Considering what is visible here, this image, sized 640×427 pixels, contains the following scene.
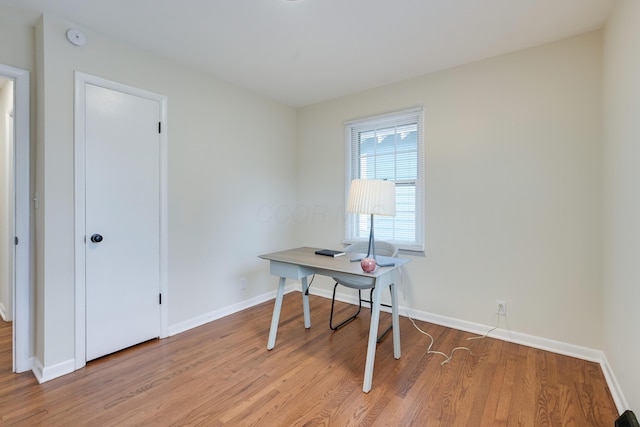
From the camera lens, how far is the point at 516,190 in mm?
2521

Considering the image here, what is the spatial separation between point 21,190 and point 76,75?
34.5 inches

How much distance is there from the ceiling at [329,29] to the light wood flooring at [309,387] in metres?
2.43

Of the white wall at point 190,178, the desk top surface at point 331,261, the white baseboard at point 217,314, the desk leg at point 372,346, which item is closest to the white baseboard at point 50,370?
the white wall at point 190,178

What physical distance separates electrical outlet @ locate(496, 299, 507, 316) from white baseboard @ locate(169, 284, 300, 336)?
239 cm

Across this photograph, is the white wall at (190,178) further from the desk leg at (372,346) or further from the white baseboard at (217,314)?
the desk leg at (372,346)

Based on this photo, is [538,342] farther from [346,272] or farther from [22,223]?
[22,223]

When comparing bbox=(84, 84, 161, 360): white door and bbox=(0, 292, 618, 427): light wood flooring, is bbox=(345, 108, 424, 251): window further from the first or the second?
bbox=(84, 84, 161, 360): white door

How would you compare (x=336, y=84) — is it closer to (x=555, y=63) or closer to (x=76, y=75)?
(x=555, y=63)

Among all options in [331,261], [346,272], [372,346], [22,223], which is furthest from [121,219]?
[372,346]

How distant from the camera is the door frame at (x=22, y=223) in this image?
2039 mm

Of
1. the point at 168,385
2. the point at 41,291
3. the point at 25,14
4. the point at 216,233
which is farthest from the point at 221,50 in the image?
the point at 168,385

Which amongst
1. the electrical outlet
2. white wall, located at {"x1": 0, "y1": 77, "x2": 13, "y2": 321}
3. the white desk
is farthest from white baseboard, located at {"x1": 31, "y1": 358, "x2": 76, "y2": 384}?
the electrical outlet

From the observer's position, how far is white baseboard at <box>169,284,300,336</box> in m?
2.78

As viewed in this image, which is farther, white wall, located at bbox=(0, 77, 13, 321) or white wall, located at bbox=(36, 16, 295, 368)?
white wall, located at bbox=(0, 77, 13, 321)
